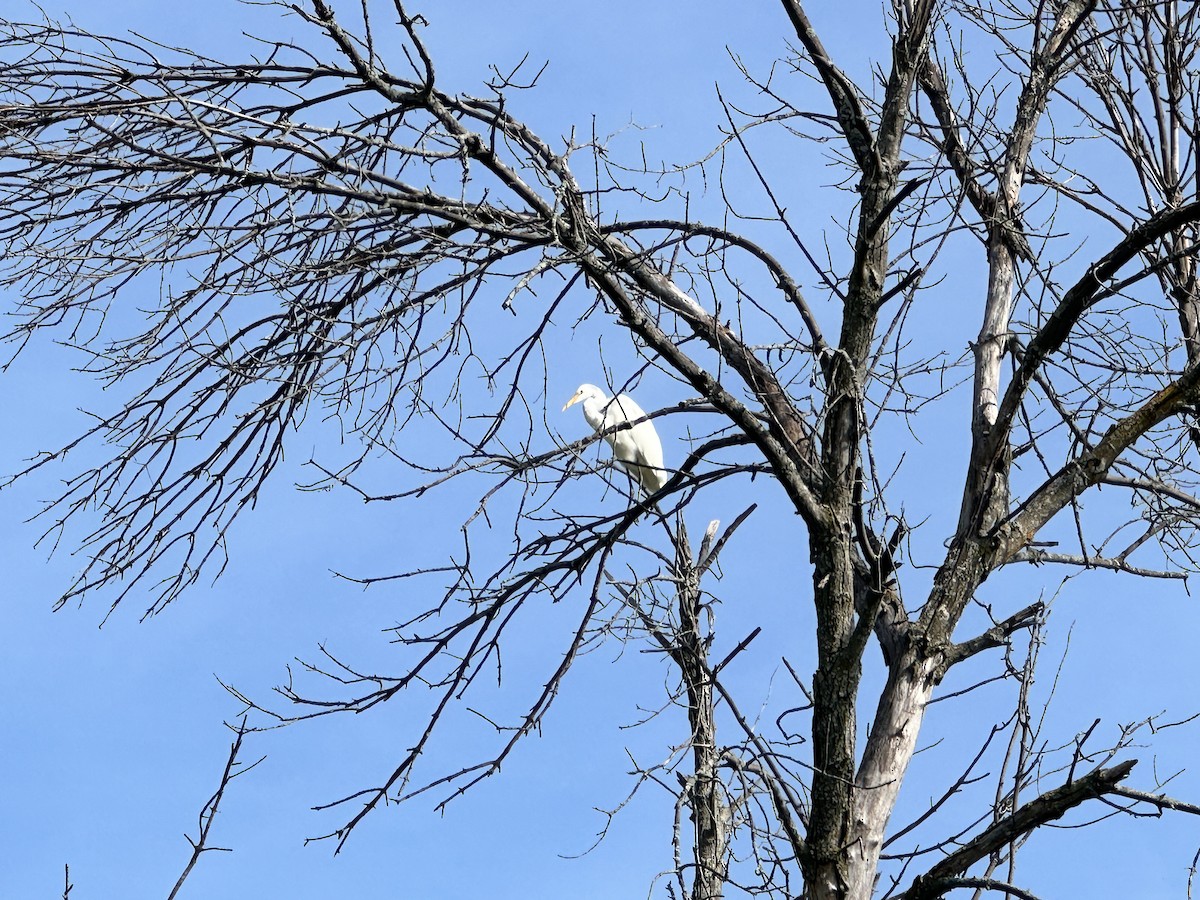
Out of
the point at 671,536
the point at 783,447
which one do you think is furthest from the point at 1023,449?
the point at 671,536

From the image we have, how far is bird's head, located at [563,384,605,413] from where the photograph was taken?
457 inches

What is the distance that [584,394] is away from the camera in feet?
38.7

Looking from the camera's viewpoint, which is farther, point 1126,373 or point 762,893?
point 1126,373

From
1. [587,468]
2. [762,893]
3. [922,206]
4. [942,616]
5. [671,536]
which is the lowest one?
[762,893]

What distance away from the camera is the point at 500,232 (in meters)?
4.32

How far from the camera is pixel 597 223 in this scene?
14.5ft

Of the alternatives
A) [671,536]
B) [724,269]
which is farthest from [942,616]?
[671,536]

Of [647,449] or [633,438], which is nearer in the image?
[633,438]

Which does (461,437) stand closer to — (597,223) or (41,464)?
(597,223)

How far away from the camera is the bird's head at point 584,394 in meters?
11.6

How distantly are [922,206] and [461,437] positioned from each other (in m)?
1.77

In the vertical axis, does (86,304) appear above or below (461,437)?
above

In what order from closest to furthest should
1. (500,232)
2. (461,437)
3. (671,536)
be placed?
1. (500,232)
2. (461,437)
3. (671,536)

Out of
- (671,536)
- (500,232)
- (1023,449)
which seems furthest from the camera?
(671,536)
